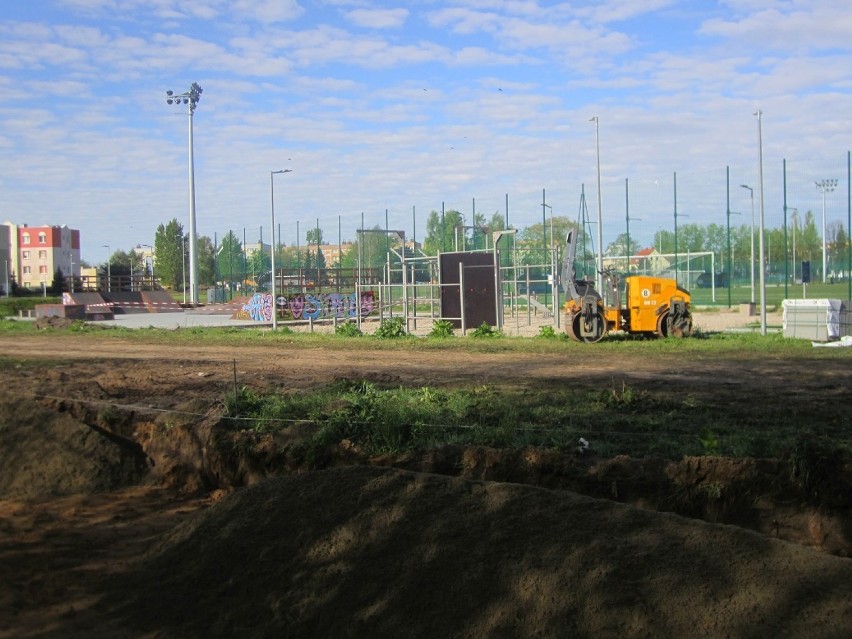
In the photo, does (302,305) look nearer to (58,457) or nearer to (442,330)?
(442,330)

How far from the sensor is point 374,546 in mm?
6363

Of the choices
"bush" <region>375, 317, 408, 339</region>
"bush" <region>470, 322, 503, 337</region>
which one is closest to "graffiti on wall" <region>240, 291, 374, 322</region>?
"bush" <region>375, 317, 408, 339</region>

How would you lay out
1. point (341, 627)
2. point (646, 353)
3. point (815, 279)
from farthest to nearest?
point (815, 279) → point (646, 353) → point (341, 627)

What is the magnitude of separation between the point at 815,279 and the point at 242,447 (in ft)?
173

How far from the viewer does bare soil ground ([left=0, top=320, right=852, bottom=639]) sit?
5070 millimetres

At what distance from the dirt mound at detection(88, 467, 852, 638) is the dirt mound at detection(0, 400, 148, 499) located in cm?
336

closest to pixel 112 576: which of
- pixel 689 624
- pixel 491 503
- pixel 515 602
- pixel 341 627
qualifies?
pixel 341 627

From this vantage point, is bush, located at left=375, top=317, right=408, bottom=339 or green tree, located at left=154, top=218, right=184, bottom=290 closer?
bush, located at left=375, top=317, right=408, bottom=339

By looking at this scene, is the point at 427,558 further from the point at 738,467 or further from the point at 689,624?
the point at 738,467

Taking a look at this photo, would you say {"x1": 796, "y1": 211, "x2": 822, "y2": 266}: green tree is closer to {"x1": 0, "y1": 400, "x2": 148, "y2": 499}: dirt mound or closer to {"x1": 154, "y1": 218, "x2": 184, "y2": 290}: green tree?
{"x1": 0, "y1": 400, "x2": 148, "y2": 499}: dirt mound

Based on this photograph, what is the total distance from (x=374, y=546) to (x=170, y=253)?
97309 millimetres

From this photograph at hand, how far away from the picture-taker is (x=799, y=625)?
459 centimetres

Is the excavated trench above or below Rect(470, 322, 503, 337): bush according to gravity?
below

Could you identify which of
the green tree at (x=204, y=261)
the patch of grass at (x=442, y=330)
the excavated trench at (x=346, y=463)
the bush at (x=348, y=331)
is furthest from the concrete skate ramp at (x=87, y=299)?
the excavated trench at (x=346, y=463)
